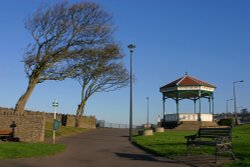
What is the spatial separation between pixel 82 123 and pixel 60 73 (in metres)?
14.7

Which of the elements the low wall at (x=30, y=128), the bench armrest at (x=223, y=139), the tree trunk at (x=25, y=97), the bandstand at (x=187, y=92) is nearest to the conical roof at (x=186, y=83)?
the bandstand at (x=187, y=92)

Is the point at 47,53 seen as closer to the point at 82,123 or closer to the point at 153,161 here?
the point at 82,123

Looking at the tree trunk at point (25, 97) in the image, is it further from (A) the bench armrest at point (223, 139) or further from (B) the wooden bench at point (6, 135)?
(A) the bench armrest at point (223, 139)

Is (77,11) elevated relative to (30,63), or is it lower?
elevated

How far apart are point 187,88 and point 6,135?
2773cm

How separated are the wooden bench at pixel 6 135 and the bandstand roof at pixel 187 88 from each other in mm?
26565

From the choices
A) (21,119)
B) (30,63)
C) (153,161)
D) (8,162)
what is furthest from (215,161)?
(30,63)

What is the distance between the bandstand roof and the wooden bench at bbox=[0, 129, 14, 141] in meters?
26.6

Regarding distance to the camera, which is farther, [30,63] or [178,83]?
[178,83]

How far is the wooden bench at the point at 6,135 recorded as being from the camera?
794 inches

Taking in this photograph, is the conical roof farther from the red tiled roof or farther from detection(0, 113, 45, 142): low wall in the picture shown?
detection(0, 113, 45, 142): low wall

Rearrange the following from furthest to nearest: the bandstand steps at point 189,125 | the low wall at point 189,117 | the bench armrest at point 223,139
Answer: the low wall at point 189,117
the bandstand steps at point 189,125
the bench armrest at point 223,139

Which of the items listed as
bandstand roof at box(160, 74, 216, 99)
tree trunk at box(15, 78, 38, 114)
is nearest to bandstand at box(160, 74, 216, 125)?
bandstand roof at box(160, 74, 216, 99)

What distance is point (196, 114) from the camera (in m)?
45.0
